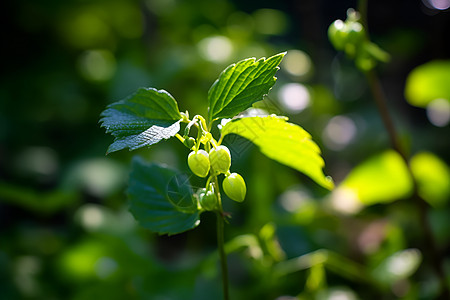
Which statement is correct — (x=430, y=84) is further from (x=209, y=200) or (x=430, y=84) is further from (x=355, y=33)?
(x=209, y=200)

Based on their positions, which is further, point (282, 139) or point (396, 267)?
point (396, 267)

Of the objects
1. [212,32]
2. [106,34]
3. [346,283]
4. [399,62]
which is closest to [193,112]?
[212,32]

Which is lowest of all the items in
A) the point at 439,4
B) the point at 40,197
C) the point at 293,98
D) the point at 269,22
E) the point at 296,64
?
the point at 40,197

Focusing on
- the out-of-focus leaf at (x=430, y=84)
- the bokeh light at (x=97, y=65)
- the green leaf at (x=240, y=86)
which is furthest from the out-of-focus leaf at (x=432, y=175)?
the bokeh light at (x=97, y=65)

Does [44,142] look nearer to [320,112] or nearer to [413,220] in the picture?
[320,112]

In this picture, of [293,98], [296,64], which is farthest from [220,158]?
[296,64]

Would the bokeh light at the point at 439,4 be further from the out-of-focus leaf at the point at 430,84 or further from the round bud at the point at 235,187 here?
the round bud at the point at 235,187

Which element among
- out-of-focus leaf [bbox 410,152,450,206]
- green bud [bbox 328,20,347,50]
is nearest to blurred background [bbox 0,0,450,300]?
out-of-focus leaf [bbox 410,152,450,206]
